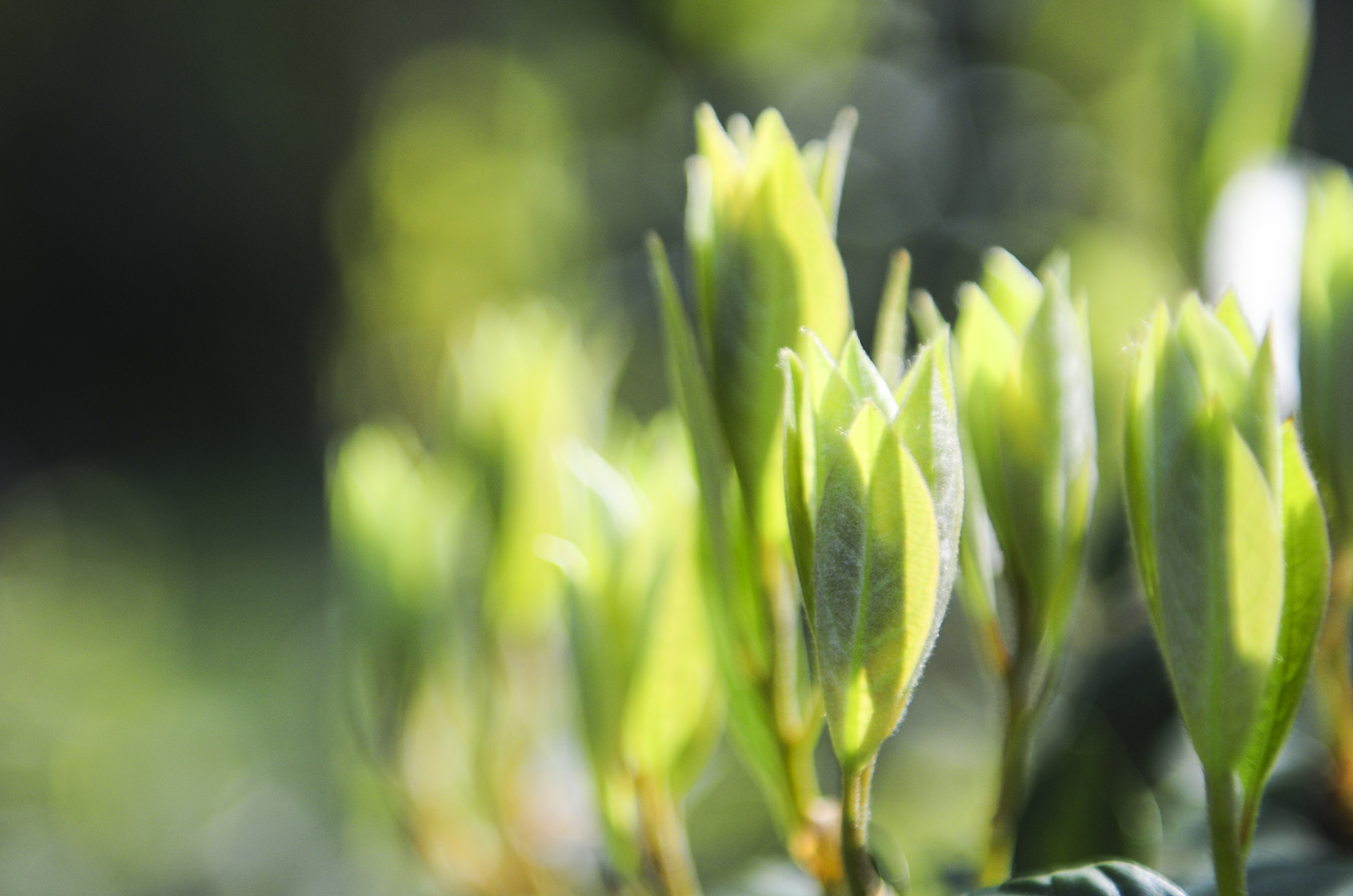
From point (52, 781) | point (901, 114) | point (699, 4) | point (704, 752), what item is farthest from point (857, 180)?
point (52, 781)

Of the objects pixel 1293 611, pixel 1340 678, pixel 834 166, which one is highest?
pixel 834 166

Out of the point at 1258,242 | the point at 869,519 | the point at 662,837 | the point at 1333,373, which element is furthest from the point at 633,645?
the point at 1258,242

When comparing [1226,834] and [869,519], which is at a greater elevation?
[869,519]

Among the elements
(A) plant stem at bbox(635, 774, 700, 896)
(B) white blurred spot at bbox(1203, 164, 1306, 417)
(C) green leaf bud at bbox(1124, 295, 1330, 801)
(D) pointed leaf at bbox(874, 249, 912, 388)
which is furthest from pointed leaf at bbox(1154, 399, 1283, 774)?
(B) white blurred spot at bbox(1203, 164, 1306, 417)

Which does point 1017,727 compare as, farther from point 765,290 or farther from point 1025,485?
point 765,290

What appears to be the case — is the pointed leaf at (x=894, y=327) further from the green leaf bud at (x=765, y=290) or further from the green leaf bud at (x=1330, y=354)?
the green leaf bud at (x=1330, y=354)

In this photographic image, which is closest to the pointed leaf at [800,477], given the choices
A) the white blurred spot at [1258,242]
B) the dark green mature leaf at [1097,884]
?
the dark green mature leaf at [1097,884]

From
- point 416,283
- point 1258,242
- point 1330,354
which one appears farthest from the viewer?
point 416,283

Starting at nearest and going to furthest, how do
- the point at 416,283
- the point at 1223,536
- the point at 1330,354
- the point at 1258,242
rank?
the point at 1223,536, the point at 1330,354, the point at 1258,242, the point at 416,283
